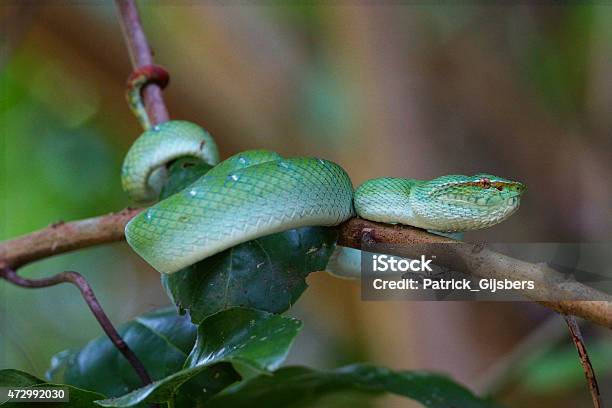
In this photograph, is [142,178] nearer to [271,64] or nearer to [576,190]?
[271,64]

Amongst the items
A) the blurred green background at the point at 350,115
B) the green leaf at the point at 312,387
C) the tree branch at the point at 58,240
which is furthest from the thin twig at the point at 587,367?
the blurred green background at the point at 350,115

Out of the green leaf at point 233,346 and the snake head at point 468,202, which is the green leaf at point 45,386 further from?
the snake head at point 468,202

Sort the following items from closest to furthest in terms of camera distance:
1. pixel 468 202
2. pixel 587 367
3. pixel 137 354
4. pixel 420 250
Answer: pixel 587 367, pixel 420 250, pixel 468 202, pixel 137 354

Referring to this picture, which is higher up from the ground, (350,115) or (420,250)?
(420,250)

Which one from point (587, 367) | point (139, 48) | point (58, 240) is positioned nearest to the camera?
point (587, 367)

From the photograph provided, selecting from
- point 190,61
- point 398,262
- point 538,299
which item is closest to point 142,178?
point 398,262

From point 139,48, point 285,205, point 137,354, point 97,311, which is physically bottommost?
point 137,354

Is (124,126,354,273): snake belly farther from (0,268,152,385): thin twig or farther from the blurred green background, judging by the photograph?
the blurred green background

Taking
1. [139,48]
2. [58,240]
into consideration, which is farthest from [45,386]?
[139,48]

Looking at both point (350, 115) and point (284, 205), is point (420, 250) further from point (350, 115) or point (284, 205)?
point (350, 115)
